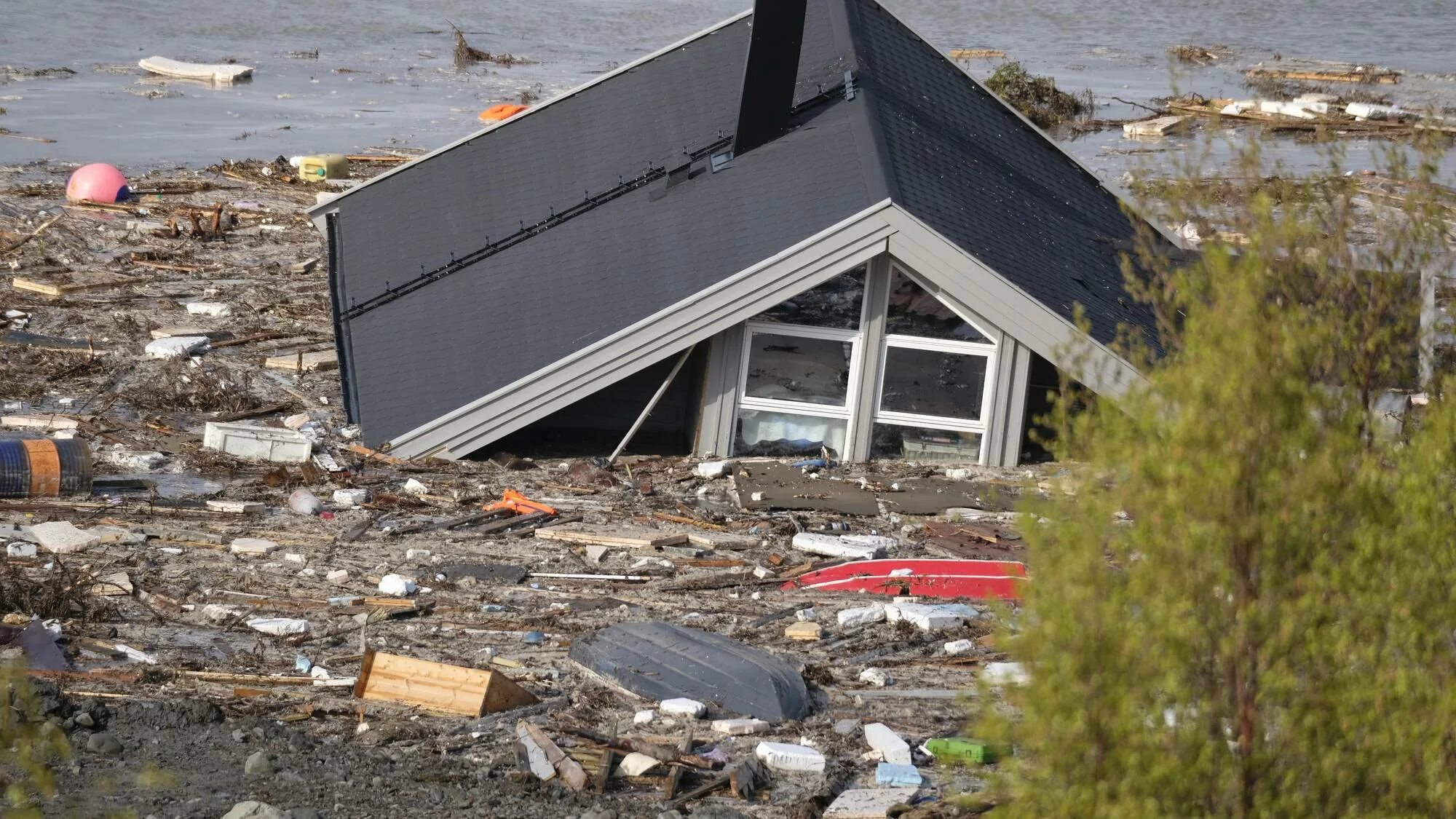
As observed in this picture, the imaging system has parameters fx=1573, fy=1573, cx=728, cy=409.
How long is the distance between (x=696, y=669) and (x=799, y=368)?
256 inches

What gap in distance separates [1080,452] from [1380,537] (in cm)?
122

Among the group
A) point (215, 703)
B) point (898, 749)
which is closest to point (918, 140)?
point (898, 749)

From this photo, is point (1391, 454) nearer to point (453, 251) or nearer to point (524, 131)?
point (453, 251)

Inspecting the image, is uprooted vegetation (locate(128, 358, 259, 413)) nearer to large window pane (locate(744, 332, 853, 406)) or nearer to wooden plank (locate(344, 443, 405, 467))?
wooden plank (locate(344, 443, 405, 467))

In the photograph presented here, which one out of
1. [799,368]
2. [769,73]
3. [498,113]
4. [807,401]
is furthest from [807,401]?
[498,113]

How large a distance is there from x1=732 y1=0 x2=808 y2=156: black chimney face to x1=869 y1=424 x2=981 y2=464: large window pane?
3939mm

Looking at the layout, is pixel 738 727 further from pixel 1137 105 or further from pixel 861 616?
pixel 1137 105

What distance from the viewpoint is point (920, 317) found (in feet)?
55.2

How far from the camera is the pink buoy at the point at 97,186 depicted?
29.1 meters

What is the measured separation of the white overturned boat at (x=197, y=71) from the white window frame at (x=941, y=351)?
38.5 m

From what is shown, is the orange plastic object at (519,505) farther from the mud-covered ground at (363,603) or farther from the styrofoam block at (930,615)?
the styrofoam block at (930,615)

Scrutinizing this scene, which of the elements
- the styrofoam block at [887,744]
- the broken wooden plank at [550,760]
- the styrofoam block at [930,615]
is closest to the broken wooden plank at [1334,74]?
the styrofoam block at [930,615]

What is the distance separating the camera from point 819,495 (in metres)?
15.9

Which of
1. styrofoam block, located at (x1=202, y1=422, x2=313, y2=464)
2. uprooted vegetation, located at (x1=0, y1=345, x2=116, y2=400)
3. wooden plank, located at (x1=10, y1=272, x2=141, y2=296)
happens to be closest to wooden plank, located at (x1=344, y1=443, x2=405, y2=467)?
styrofoam block, located at (x1=202, y1=422, x2=313, y2=464)
